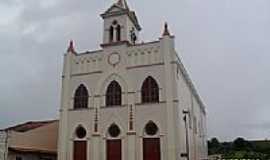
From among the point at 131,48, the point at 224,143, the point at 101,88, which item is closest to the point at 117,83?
the point at 101,88

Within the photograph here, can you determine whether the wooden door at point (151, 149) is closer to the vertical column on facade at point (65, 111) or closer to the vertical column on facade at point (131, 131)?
the vertical column on facade at point (131, 131)

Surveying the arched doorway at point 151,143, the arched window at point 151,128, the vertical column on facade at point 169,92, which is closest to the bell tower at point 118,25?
the vertical column on facade at point 169,92

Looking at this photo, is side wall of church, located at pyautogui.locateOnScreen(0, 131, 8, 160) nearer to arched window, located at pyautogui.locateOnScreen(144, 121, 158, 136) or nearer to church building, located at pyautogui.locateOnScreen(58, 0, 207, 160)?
church building, located at pyautogui.locateOnScreen(58, 0, 207, 160)

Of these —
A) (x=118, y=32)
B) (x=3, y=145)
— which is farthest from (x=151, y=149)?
(x=3, y=145)

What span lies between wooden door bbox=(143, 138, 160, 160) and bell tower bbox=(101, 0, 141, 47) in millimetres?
8888

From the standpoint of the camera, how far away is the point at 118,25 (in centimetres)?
3000

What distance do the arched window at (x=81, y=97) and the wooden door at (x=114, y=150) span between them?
4030 mm

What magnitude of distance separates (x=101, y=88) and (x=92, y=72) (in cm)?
175

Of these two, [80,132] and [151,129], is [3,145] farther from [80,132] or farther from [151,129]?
[151,129]

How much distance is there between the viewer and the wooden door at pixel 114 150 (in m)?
26.1

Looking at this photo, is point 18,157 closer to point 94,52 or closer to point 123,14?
point 94,52

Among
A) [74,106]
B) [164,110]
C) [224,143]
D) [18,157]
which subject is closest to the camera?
[164,110]

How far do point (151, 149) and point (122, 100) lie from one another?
15.2 feet

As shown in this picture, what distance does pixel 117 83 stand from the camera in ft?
91.0
